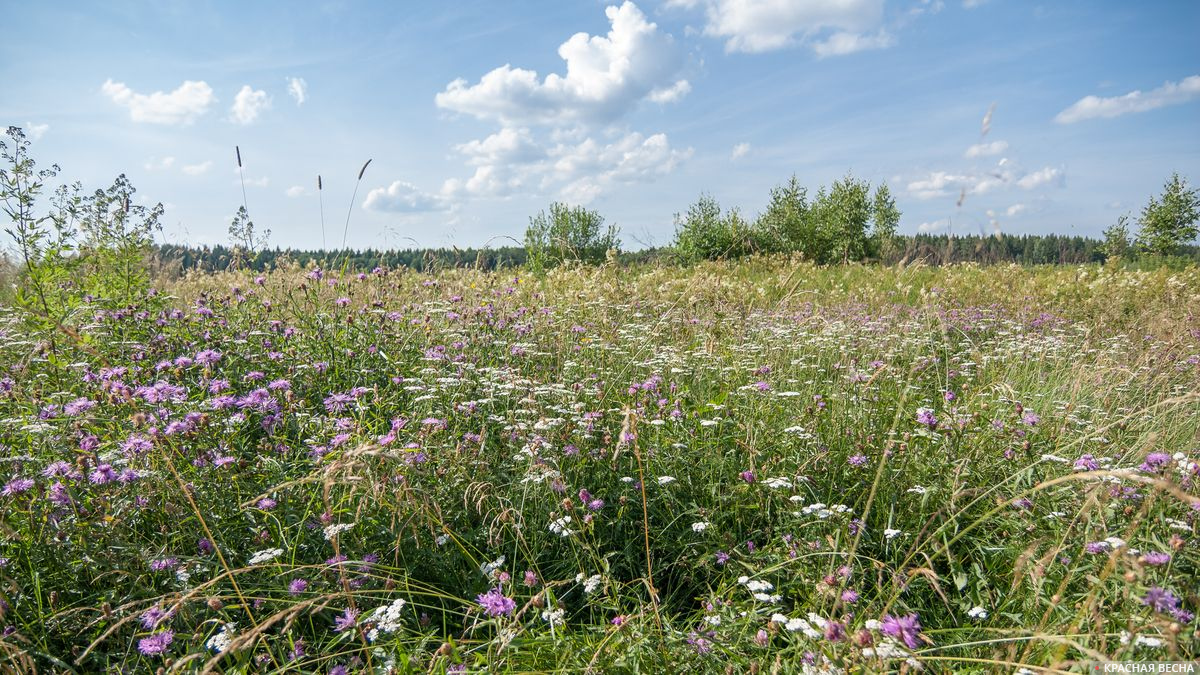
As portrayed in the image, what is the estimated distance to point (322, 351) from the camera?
3824 mm

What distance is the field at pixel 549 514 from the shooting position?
171cm

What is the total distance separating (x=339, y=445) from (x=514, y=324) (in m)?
2.68

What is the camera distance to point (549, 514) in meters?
2.38

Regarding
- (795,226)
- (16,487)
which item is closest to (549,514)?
(16,487)

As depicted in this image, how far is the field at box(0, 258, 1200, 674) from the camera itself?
5.59ft

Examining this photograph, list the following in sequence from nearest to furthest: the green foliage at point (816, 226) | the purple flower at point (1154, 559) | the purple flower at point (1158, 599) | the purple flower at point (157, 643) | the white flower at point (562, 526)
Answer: the purple flower at point (1158, 599) → the purple flower at point (1154, 559) → the purple flower at point (157, 643) → the white flower at point (562, 526) → the green foliage at point (816, 226)

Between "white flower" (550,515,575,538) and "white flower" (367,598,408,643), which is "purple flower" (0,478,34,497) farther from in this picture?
"white flower" (550,515,575,538)

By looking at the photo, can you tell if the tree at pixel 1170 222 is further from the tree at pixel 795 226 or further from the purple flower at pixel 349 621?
the purple flower at pixel 349 621

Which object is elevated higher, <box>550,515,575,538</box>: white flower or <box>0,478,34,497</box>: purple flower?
<box>0,478,34,497</box>: purple flower

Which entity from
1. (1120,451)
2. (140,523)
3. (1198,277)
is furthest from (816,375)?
(1198,277)

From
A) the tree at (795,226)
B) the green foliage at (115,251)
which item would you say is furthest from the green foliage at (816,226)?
the green foliage at (115,251)

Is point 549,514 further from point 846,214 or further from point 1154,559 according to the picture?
point 846,214

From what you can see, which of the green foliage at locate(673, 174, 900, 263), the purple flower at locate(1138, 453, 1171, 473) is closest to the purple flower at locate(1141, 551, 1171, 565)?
the purple flower at locate(1138, 453, 1171, 473)

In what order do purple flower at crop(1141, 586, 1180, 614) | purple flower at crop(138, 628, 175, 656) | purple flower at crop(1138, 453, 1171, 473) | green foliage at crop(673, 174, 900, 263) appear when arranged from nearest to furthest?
1. purple flower at crop(1141, 586, 1180, 614)
2. purple flower at crop(138, 628, 175, 656)
3. purple flower at crop(1138, 453, 1171, 473)
4. green foliage at crop(673, 174, 900, 263)
